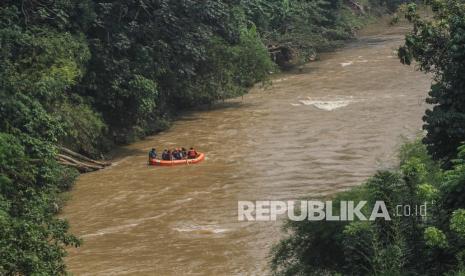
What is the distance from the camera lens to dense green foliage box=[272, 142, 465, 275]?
8.67m

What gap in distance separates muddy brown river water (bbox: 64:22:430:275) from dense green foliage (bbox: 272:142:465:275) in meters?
4.23

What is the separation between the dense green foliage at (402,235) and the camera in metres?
8.67

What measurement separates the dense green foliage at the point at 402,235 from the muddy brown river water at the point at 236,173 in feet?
13.9

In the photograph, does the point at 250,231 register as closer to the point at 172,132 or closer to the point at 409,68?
the point at 172,132

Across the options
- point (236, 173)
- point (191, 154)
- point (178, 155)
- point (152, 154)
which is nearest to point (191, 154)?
point (191, 154)

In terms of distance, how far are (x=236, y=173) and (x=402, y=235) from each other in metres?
13.6

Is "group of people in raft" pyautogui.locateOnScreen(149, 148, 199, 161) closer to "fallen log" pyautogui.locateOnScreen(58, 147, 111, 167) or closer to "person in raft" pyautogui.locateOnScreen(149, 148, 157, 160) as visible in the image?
"person in raft" pyautogui.locateOnScreen(149, 148, 157, 160)

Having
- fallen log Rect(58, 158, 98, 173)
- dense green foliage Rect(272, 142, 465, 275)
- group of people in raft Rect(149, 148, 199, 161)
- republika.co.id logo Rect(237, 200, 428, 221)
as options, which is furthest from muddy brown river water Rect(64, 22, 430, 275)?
dense green foliage Rect(272, 142, 465, 275)

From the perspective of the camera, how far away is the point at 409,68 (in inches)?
1550

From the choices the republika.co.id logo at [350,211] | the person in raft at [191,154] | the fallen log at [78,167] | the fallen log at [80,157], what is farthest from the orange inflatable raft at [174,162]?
the republika.co.id logo at [350,211]

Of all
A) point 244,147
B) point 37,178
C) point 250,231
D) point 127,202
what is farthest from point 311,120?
point 37,178

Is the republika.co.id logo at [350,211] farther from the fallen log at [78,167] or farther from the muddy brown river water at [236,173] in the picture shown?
the fallen log at [78,167]

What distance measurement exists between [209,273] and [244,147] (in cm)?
1159

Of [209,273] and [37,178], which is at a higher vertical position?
[37,178]
